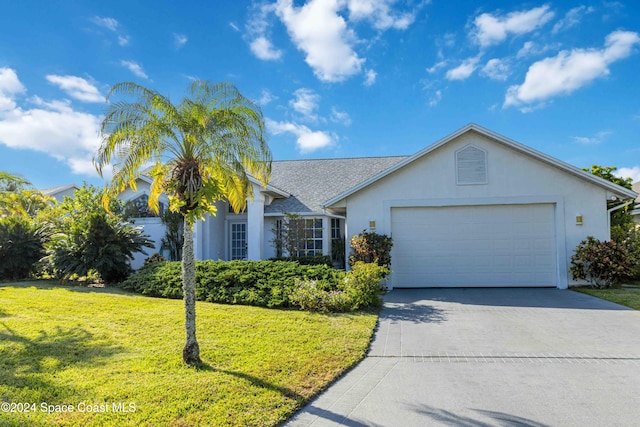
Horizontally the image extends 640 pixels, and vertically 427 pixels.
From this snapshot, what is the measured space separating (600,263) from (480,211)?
12.3 feet

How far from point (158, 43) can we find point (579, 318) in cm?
1373

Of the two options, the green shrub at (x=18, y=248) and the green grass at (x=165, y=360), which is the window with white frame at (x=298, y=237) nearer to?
the green grass at (x=165, y=360)

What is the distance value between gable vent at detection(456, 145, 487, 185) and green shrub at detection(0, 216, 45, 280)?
1560 centimetres

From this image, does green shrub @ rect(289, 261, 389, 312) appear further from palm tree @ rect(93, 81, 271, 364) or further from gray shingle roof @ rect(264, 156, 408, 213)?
gray shingle roof @ rect(264, 156, 408, 213)

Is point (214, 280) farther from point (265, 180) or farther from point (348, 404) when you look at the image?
point (348, 404)

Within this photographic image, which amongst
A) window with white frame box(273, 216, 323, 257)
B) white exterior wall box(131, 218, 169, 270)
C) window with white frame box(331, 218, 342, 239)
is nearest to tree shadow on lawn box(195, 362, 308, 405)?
window with white frame box(273, 216, 323, 257)

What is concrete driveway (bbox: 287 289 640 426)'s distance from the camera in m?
3.98

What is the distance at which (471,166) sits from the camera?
12906 mm

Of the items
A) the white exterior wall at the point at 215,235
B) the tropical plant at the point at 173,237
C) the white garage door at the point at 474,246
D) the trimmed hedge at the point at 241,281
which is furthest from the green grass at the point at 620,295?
the tropical plant at the point at 173,237

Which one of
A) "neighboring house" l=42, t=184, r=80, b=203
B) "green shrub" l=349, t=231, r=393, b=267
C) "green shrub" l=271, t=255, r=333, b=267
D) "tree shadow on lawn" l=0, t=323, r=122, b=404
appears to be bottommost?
"tree shadow on lawn" l=0, t=323, r=122, b=404

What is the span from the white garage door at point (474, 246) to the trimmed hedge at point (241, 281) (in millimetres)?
3768

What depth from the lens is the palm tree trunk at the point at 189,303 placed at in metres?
5.44

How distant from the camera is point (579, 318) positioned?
8367 mm

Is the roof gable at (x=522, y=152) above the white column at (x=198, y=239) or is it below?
above
